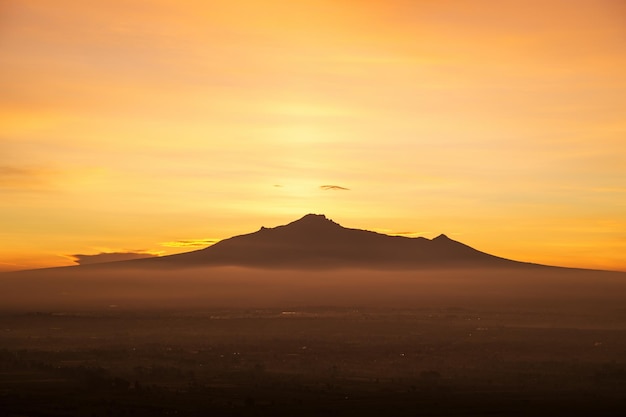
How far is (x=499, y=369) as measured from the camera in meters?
92.4

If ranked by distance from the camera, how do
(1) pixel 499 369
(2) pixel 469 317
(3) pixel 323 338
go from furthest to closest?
(2) pixel 469 317 → (3) pixel 323 338 → (1) pixel 499 369

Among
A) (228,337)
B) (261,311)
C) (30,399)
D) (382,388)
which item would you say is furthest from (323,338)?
(261,311)

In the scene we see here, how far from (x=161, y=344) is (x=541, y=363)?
44.0 meters

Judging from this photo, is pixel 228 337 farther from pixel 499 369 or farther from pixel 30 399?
pixel 30 399

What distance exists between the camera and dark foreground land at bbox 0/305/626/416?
2704 inches

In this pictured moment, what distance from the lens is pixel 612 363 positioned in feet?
311

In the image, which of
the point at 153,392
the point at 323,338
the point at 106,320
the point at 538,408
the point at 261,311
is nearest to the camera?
the point at 538,408

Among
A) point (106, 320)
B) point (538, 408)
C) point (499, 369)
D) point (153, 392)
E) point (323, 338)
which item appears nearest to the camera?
point (538, 408)

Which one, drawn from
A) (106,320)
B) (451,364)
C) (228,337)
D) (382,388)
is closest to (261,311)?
(106,320)

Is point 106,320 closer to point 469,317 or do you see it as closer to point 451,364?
point 469,317

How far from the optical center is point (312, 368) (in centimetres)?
9038

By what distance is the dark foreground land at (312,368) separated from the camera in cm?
6869

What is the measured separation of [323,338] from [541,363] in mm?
35740

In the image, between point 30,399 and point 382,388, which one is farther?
point 382,388
